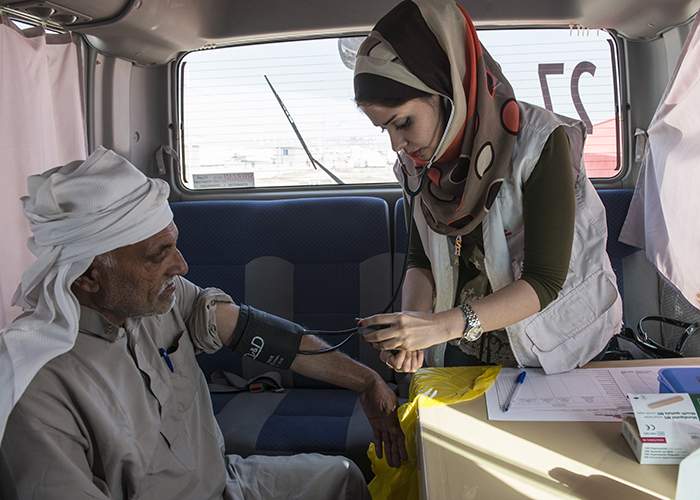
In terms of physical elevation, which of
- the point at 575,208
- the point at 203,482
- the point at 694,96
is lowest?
the point at 203,482

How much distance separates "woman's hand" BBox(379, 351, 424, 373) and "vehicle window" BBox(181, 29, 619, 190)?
1.60m

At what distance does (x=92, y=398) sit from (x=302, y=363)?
1.90ft

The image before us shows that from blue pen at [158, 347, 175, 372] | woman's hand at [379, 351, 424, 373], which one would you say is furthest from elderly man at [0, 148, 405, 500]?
woman's hand at [379, 351, 424, 373]

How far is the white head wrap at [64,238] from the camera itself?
3.59ft

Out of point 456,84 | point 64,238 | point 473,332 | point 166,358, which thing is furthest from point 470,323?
point 64,238

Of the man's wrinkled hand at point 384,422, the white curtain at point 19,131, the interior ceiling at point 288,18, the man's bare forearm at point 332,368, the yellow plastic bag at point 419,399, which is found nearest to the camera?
the yellow plastic bag at point 419,399

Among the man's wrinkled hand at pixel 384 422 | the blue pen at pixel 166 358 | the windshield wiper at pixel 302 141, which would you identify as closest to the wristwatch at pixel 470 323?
the man's wrinkled hand at pixel 384 422

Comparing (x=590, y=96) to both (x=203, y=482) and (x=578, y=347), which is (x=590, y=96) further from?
(x=203, y=482)

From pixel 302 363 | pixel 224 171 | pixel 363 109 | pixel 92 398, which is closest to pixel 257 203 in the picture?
pixel 224 171

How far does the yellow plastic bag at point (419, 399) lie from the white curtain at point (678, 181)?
3.48 feet

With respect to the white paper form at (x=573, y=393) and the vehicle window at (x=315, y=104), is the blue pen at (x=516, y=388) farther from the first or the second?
the vehicle window at (x=315, y=104)

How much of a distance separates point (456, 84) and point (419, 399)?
2.25 feet

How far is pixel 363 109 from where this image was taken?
1.36 m

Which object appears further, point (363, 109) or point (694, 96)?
point (694, 96)
